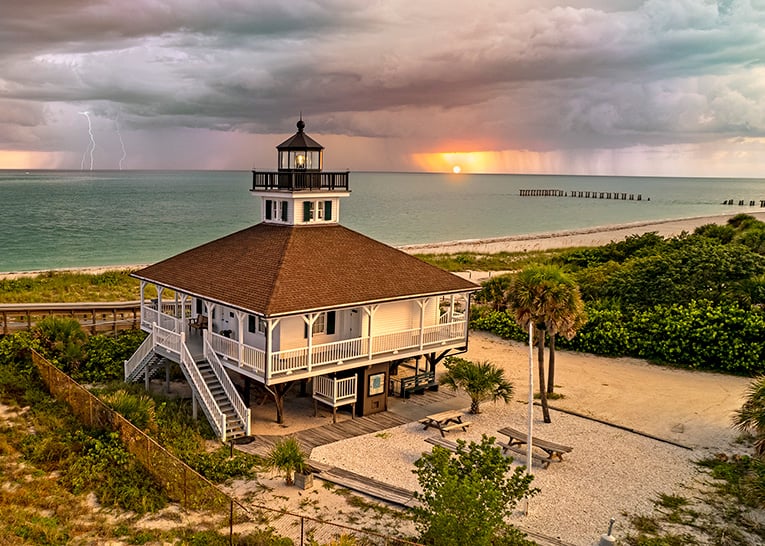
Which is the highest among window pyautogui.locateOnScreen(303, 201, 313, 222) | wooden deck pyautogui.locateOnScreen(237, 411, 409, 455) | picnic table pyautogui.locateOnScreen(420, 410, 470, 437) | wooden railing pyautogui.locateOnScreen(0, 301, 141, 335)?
window pyautogui.locateOnScreen(303, 201, 313, 222)

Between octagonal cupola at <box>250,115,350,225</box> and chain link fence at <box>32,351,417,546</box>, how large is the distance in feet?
31.5

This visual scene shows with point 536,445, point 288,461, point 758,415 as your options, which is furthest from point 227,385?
point 758,415

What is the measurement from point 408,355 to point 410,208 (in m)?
158

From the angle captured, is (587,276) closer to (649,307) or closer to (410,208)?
(649,307)

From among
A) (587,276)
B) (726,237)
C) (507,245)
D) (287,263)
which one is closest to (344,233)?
(287,263)

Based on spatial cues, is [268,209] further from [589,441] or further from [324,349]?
[589,441]

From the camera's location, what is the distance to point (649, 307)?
100ft

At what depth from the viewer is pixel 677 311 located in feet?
92.8

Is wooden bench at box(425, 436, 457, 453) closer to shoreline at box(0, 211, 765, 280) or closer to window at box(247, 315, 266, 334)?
window at box(247, 315, 266, 334)

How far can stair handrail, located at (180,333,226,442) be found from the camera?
18.5m

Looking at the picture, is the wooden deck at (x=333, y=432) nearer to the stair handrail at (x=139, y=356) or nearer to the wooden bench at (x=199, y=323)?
the wooden bench at (x=199, y=323)

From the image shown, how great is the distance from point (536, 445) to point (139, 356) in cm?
1412

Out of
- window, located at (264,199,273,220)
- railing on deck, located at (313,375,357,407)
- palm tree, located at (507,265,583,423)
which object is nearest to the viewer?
palm tree, located at (507,265,583,423)

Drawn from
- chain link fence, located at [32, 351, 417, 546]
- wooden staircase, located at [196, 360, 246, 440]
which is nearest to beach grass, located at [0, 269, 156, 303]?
wooden staircase, located at [196, 360, 246, 440]
